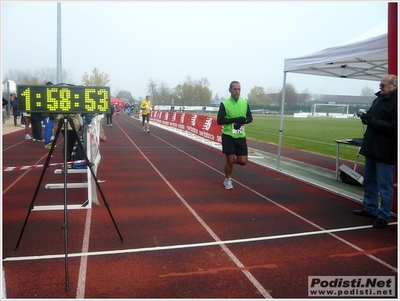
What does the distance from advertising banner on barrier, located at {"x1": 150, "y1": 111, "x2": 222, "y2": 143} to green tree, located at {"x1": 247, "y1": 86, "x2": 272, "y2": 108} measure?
64777 millimetres

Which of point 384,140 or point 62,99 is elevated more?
point 62,99

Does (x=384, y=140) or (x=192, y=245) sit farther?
(x=384, y=140)

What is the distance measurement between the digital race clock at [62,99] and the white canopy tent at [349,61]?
15.9 feet

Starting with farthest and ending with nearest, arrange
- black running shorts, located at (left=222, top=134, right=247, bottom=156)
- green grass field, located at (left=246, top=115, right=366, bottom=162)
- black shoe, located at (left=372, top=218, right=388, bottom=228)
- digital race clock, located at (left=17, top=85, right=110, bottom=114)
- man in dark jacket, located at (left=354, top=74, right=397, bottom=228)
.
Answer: green grass field, located at (left=246, top=115, right=366, bottom=162) → black running shorts, located at (left=222, top=134, right=247, bottom=156) → black shoe, located at (left=372, top=218, right=388, bottom=228) → man in dark jacket, located at (left=354, top=74, right=397, bottom=228) → digital race clock, located at (left=17, top=85, right=110, bottom=114)

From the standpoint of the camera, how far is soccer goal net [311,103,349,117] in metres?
57.4

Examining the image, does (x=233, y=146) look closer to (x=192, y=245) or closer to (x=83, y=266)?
(x=192, y=245)

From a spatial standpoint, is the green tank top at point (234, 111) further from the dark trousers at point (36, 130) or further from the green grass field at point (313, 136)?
the dark trousers at point (36, 130)

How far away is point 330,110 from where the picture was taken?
212 feet

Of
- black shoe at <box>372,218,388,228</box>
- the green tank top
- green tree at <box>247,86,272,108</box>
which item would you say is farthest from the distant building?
black shoe at <box>372,218,388,228</box>

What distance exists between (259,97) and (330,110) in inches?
1256

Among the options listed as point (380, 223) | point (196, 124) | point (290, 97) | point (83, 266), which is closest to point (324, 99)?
point (290, 97)

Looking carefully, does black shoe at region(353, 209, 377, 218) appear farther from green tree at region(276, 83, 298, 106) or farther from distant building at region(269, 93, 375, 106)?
green tree at region(276, 83, 298, 106)

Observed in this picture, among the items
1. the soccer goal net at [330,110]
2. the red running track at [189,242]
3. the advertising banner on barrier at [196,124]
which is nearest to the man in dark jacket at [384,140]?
the red running track at [189,242]

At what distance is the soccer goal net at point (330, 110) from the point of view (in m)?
57.4
